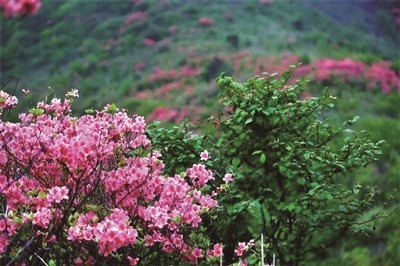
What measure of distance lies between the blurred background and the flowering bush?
16.9ft

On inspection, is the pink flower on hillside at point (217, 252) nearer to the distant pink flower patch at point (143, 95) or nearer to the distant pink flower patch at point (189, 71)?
the distant pink flower patch at point (143, 95)

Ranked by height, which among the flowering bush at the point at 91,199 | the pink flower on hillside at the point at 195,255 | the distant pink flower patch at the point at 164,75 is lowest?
the distant pink flower patch at the point at 164,75

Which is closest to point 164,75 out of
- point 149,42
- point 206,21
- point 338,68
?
point 149,42

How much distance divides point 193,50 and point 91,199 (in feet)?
22.6

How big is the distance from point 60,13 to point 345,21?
5046mm

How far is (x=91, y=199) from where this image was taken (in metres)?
2.75

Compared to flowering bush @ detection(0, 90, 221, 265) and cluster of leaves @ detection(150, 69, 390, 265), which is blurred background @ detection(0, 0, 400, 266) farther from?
flowering bush @ detection(0, 90, 221, 265)

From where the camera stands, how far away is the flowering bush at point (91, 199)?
7.85 ft

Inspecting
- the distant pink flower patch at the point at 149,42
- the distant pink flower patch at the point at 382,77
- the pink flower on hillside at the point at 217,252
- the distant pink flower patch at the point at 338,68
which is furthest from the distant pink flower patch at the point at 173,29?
the pink flower on hillside at the point at 217,252

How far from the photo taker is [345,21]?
10023 millimetres

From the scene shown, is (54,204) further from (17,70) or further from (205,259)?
(17,70)

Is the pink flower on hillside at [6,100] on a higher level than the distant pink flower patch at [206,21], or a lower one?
higher

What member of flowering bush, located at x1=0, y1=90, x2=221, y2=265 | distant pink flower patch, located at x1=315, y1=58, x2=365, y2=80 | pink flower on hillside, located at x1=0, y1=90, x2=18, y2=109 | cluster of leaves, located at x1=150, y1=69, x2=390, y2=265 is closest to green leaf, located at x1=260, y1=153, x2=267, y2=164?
cluster of leaves, located at x1=150, y1=69, x2=390, y2=265

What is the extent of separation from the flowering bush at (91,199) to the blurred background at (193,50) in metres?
5.14
